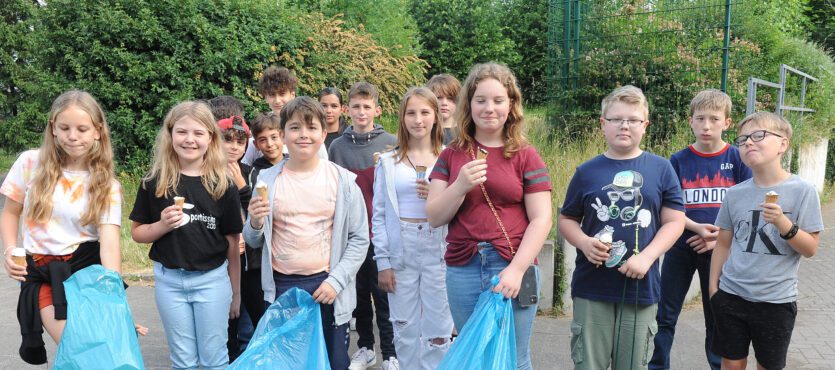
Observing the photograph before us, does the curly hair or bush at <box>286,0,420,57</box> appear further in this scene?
bush at <box>286,0,420,57</box>

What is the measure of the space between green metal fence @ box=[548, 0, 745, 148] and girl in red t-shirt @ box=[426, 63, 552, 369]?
7.64 m

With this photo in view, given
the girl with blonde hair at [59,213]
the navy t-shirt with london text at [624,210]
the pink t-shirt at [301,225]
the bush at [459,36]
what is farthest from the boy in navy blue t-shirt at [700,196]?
the bush at [459,36]

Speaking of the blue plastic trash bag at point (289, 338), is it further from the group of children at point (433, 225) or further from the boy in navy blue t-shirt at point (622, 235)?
the boy in navy blue t-shirt at point (622, 235)

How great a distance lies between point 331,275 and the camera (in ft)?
11.2

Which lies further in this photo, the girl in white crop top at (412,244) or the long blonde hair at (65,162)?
the girl in white crop top at (412,244)

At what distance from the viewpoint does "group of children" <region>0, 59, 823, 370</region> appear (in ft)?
9.94

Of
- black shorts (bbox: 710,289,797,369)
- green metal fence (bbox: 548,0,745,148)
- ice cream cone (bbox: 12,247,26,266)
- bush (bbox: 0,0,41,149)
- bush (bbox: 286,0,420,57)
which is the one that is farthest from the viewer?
bush (bbox: 0,0,41,149)

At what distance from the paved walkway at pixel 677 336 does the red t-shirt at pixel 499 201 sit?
1886 mm

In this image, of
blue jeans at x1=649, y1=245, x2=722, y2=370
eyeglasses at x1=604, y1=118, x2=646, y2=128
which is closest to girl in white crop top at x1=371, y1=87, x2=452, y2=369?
eyeglasses at x1=604, y1=118, x2=646, y2=128

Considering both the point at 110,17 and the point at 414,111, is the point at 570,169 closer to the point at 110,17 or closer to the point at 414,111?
the point at 414,111

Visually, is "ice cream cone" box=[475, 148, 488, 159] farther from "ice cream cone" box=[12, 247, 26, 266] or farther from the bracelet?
"ice cream cone" box=[12, 247, 26, 266]

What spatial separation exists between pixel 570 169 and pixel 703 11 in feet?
15.6

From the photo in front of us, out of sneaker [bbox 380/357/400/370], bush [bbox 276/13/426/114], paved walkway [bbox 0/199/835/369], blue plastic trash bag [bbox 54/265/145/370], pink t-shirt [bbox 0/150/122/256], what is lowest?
paved walkway [bbox 0/199/835/369]

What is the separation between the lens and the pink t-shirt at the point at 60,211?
3225mm
